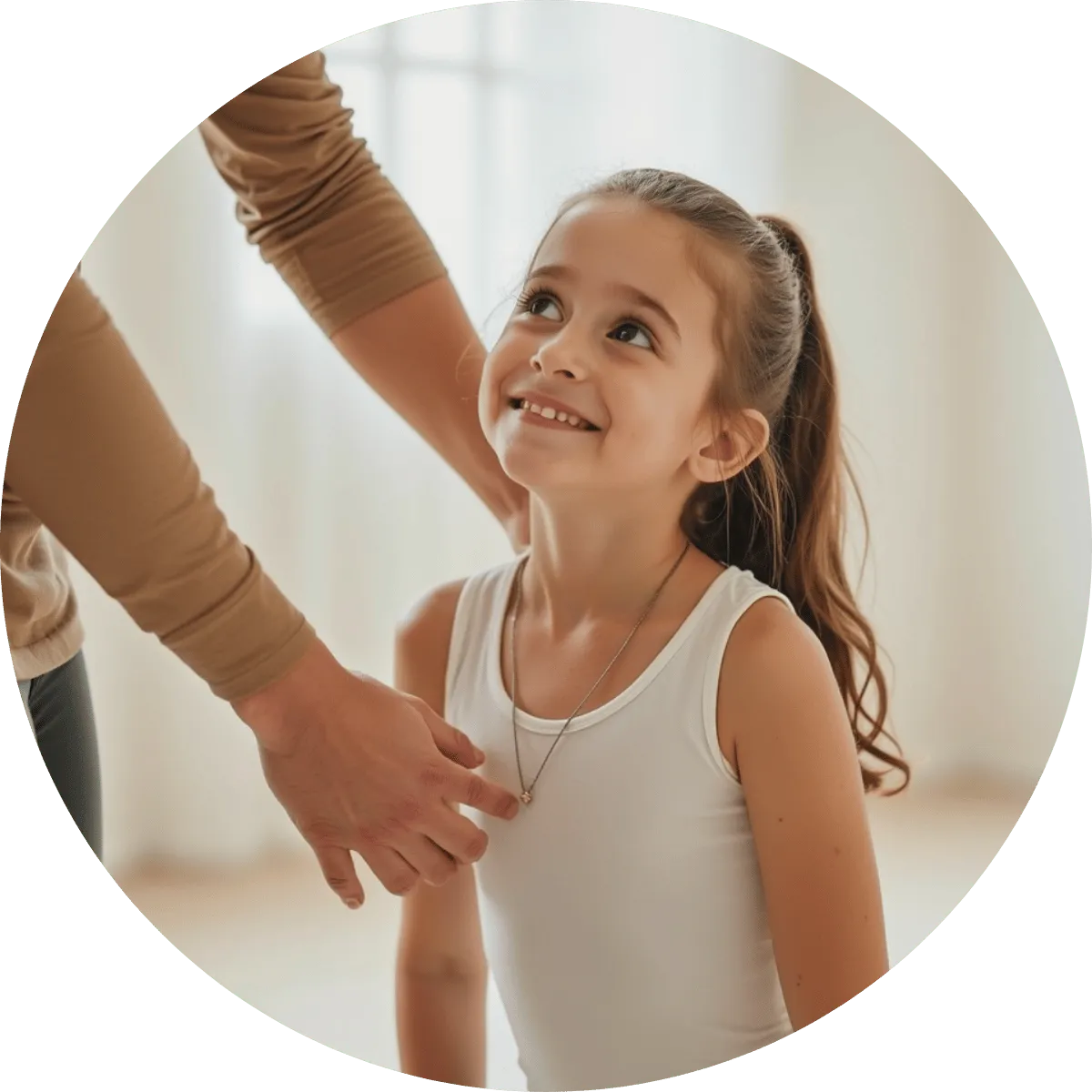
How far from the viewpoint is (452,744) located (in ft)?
2.73

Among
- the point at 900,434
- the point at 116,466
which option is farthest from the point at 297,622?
the point at 900,434

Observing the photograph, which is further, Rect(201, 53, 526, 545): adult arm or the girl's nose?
Rect(201, 53, 526, 545): adult arm

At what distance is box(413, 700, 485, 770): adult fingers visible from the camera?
2.73 feet

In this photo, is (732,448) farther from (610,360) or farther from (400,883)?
(400,883)

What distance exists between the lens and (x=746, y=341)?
31.1 inches

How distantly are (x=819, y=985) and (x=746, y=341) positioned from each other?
336 millimetres

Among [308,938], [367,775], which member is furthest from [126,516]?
[308,938]

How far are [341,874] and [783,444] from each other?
0.34 metres

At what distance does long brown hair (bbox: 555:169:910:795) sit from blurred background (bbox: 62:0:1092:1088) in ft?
0.05

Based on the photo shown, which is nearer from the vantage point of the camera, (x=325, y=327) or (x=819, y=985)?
(x=819, y=985)

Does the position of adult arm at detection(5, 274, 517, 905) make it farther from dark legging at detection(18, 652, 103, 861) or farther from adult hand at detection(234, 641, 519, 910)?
dark legging at detection(18, 652, 103, 861)

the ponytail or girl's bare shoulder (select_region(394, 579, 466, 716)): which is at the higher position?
the ponytail

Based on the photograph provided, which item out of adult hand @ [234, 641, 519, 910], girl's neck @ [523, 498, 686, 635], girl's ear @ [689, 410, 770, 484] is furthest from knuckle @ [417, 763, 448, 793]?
girl's ear @ [689, 410, 770, 484]

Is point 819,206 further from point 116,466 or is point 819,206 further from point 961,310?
point 116,466
